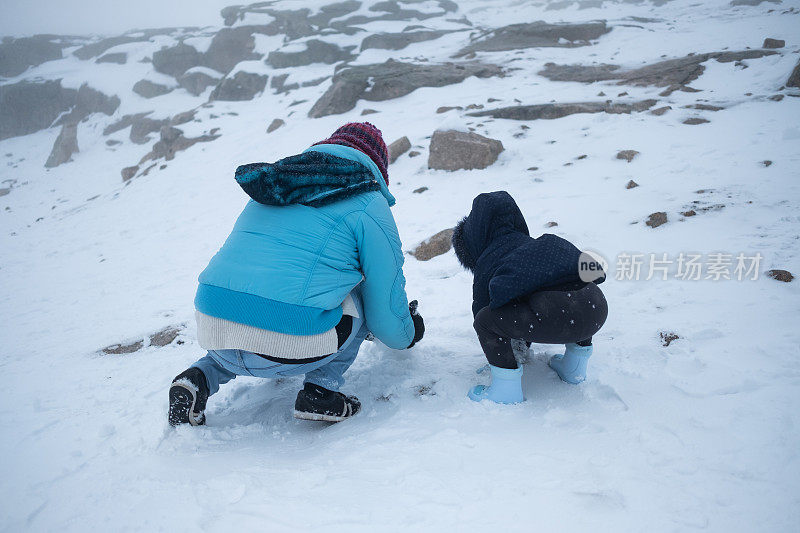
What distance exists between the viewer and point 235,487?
1.65 metres

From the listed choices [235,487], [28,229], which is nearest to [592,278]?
[235,487]

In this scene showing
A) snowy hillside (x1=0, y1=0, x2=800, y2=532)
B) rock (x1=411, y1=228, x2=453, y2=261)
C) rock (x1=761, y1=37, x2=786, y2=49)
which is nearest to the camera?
snowy hillside (x1=0, y1=0, x2=800, y2=532)

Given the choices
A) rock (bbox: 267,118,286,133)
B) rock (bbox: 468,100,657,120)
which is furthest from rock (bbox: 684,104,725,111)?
rock (bbox: 267,118,286,133)

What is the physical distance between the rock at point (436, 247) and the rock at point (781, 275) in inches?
110

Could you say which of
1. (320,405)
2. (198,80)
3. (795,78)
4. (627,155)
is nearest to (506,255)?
(320,405)

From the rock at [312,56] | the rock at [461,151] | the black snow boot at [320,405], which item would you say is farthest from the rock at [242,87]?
the black snow boot at [320,405]

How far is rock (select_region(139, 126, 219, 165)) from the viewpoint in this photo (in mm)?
14562

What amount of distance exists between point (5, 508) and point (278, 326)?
1.40 m

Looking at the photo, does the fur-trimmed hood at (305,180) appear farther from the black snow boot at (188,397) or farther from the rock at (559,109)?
the rock at (559,109)

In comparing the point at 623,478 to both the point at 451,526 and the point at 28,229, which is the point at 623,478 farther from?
the point at 28,229

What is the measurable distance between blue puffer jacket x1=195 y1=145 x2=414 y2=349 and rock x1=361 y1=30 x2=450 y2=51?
69.7ft

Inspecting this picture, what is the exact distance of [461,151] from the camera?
7.16 m

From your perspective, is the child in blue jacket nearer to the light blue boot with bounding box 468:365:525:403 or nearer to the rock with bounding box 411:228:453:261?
the light blue boot with bounding box 468:365:525:403

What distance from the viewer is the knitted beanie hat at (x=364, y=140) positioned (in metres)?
2.31
